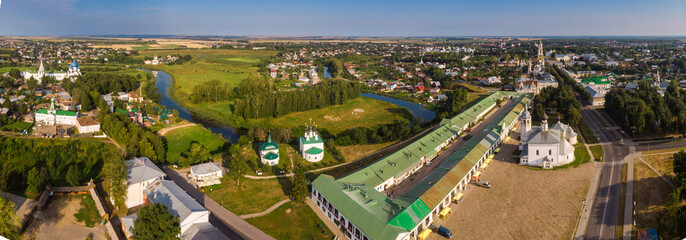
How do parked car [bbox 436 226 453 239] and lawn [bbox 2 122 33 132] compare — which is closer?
parked car [bbox 436 226 453 239]

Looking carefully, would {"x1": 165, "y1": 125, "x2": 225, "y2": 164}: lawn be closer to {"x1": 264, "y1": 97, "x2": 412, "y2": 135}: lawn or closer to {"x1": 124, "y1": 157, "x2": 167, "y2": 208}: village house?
{"x1": 264, "y1": 97, "x2": 412, "y2": 135}: lawn

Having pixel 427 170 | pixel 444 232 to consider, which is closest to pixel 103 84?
pixel 427 170

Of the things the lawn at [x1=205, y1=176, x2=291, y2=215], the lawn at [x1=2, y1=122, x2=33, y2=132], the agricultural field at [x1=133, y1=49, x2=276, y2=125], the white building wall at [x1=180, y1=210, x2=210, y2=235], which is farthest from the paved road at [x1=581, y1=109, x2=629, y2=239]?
the lawn at [x1=2, y1=122, x2=33, y2=132]

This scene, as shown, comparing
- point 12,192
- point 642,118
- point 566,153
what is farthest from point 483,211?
point 12,192

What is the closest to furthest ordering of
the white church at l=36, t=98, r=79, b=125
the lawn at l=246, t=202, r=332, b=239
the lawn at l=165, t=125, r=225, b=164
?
1. the lawn at l=246, t=202, r=332, b=239
2. the lawn at l=165, t=125, r=225, b=164
3. the white church at l=36, t=98, r=79, b=125

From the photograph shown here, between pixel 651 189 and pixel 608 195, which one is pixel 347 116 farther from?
pixel 651 189

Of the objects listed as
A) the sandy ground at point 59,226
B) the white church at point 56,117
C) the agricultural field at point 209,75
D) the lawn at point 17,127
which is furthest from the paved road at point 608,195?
the lawn at point 17,127

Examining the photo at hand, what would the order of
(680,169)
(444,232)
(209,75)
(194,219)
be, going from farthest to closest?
(209,75) < (680,169) < (444,232) < (194,219)
